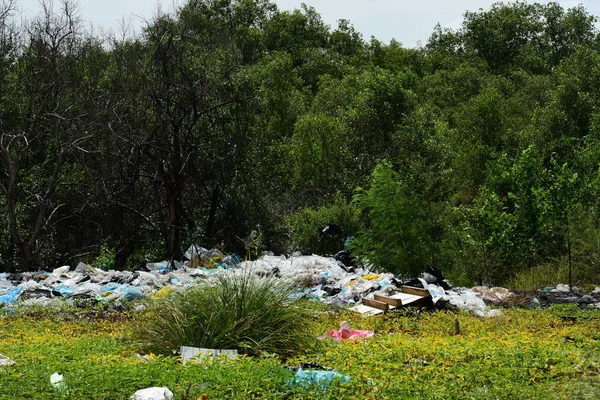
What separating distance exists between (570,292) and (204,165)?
925 cm

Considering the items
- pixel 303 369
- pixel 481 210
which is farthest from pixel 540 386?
pixel 481 210

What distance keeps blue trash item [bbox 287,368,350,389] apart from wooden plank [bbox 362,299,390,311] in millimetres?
4832

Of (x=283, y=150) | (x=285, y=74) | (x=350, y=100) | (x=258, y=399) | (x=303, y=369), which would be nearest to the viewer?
(x=258, y=399)

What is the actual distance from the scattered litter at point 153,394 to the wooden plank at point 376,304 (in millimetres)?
5620

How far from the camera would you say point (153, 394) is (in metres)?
5.72

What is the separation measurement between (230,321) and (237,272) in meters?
3.80

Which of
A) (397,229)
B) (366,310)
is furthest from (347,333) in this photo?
(397,229)

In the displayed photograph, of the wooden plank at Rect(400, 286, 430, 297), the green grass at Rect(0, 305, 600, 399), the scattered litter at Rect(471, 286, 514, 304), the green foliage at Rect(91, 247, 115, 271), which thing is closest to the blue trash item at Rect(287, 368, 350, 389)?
the green grass at Rect(0, 305, 600, 399)

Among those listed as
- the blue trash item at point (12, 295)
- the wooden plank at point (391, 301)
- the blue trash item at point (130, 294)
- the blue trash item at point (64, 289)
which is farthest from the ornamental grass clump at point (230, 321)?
the blue trash item at point (64, 289)

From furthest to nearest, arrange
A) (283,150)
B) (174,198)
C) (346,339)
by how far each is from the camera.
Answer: (283,150) < (174,198) < (346,339)

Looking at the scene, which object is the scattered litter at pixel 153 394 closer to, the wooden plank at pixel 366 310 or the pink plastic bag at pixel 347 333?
the pink plastic bag at pixel 347 333

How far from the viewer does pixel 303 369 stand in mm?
6555

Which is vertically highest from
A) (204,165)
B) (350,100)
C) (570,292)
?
(350,100)

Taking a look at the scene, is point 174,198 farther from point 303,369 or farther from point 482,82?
point 482,82
